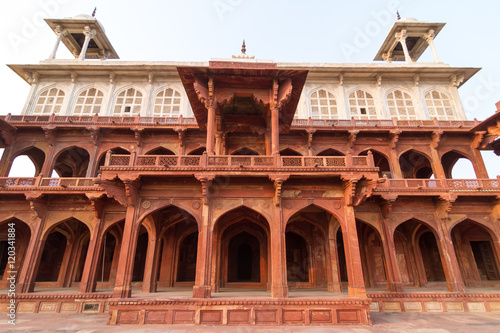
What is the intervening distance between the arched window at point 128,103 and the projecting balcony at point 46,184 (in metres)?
6.27

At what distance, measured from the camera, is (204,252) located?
10242mm

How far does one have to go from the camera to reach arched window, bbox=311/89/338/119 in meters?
19.8

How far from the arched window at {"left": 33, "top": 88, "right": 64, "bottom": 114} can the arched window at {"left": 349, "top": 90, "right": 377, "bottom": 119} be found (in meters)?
20.7

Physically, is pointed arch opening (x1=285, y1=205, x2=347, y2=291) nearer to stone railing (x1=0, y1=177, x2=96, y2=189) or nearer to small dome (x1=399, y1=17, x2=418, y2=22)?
stone railing (x1=0, y1=177, x2=96, y2=189)

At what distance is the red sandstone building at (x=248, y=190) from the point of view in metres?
10.7

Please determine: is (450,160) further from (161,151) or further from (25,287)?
(25,287)

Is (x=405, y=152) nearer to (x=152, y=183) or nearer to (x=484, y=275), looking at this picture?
(x=484, y=275)

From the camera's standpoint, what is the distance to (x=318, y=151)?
1748 cm

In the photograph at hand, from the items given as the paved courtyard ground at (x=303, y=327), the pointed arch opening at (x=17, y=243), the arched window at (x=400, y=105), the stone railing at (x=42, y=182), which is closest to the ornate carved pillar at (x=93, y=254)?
the stone railing at (x=42, y=182)

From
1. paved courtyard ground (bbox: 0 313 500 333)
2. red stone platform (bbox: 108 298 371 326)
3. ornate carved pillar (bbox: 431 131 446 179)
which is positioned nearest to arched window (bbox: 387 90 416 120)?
ornate carved pillar (bbox: 431 131 446 179)

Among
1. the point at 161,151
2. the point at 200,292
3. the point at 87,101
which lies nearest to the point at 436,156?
the point at 200,292

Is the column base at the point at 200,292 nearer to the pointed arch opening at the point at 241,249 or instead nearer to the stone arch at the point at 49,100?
the pointed arch opening at the point at 241,249

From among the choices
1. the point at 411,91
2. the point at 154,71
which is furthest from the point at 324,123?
the point at 154,71

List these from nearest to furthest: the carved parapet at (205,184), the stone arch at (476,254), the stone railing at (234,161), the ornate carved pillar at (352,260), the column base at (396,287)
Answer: the ornate carved pillar at (352,260) → the carved parapet at (205,184) → the stone railing at (234,161) → the column base at (396,287) → the stone arch at (476,254)
